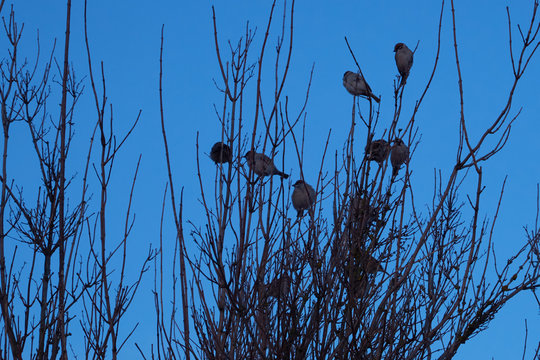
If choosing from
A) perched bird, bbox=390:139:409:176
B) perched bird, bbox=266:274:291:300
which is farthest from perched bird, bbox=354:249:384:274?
perched bird, bbox=390:139:409:176

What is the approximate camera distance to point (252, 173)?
391cm

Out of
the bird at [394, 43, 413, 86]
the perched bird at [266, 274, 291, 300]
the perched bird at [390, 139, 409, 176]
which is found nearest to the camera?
the perched bird at [266, 274, 291, 300]

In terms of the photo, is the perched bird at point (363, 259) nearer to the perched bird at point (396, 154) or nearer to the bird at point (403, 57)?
the perched bird at point (396, 154)

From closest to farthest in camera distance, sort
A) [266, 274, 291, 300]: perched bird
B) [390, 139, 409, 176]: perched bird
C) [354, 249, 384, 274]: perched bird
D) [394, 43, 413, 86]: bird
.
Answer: [266, 274, 291, 300]: perched bird, [354, 249, 384, 274]: perched bird, [390, 139, 409, 176]: perched bird, [394, 43, 413, 86]: bird

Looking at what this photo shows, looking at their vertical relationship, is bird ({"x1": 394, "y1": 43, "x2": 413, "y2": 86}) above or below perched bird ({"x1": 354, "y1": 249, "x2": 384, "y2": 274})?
above

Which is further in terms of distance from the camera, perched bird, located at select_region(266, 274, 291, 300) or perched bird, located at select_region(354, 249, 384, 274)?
perched bird, located at select_region(354, 249, 384, 274)

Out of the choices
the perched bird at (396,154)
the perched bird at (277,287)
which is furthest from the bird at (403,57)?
the perched bird at (277,287)

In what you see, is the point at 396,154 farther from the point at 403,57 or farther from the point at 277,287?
the point at 403,57

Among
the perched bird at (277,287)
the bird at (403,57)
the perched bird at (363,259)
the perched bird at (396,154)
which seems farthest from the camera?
the bird at (403,57)

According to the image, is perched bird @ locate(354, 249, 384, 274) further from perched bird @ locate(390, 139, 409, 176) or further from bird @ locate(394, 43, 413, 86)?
Answer: bird @ locate(394, 43, 413, 86)

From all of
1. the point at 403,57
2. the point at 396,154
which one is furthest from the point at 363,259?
the point at 403,57

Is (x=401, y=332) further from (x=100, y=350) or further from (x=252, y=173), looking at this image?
(x=100, y=350)

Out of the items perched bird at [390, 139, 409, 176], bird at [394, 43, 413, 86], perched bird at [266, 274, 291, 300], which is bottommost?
perched bird at [266, 274, 291, 300]

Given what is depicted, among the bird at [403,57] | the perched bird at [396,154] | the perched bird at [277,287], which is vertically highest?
the bird at [403,57]
